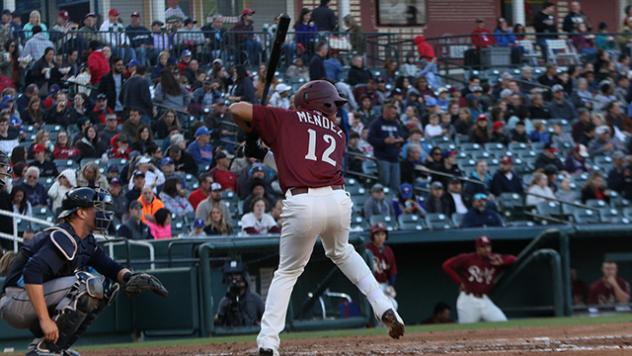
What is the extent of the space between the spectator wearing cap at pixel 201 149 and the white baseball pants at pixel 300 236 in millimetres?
8544

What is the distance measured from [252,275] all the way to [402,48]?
10.1 m

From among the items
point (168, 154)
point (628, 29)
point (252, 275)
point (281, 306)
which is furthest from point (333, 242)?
point (628, 29)

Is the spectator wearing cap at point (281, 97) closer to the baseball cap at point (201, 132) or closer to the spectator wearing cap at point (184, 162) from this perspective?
the baseball cap at point (201, 132)

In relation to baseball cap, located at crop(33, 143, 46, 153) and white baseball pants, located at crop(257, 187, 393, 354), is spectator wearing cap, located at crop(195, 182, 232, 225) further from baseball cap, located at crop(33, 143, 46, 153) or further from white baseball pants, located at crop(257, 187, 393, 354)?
white baseball pants, located at crop(257, 187, 393, 354)

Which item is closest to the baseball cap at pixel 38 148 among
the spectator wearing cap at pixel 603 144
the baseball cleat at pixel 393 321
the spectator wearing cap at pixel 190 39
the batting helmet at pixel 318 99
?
the spectator wearing cap at pixel 190 39

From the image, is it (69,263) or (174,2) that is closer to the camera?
(69,263)

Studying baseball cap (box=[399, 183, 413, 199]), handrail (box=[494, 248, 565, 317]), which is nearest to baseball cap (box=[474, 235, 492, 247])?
handrail (box=[494, 248, 565, 317])

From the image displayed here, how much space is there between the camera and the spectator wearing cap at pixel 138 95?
16.5 m

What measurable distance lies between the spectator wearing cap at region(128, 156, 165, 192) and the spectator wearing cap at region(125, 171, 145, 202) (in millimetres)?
107

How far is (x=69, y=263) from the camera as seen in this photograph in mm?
7113

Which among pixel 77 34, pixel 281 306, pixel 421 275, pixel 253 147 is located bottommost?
pixel 421 275

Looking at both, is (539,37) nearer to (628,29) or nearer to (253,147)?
(628,29)

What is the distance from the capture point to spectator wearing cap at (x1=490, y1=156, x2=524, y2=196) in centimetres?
1678

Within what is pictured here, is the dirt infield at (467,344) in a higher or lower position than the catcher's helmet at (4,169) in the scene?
lower
